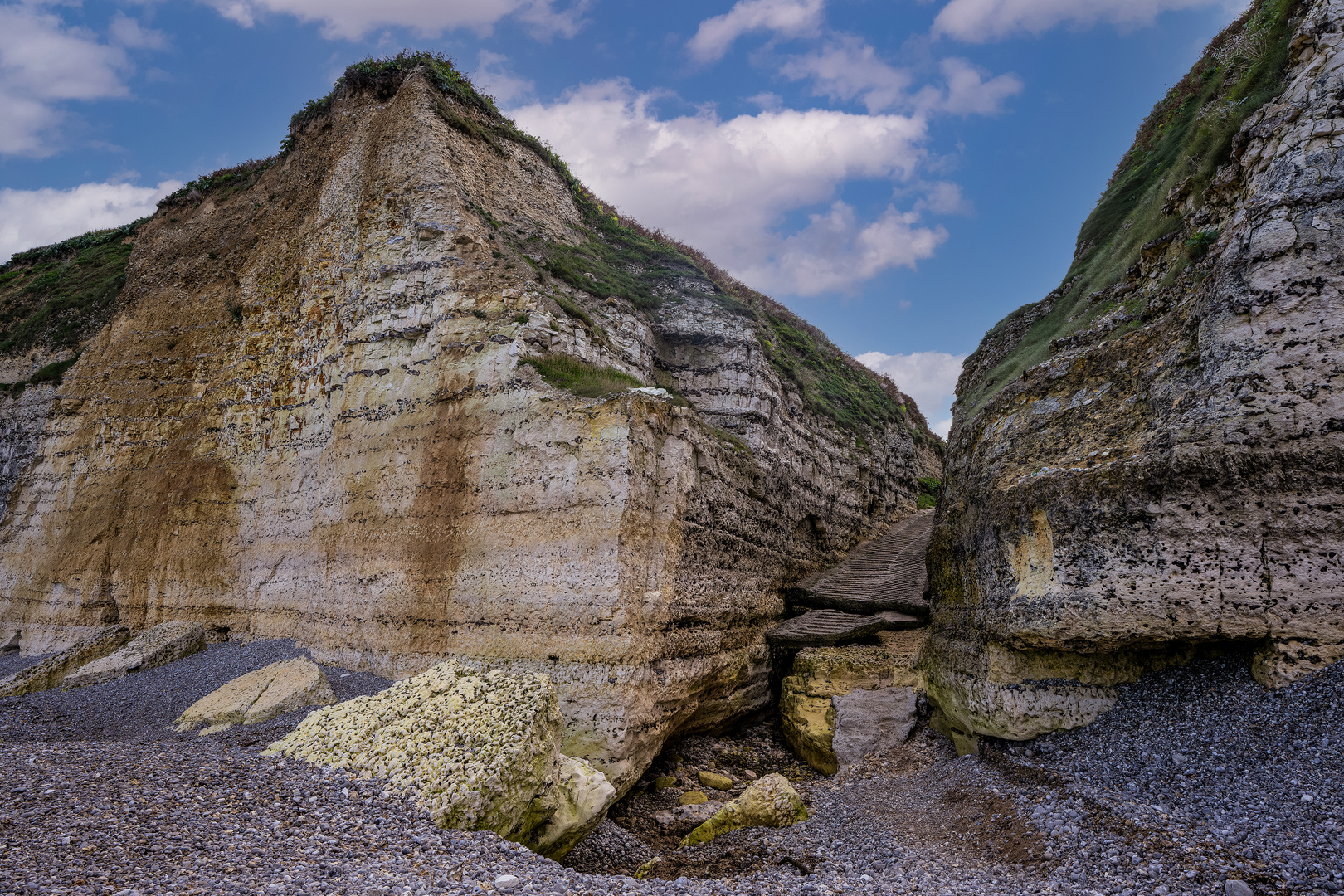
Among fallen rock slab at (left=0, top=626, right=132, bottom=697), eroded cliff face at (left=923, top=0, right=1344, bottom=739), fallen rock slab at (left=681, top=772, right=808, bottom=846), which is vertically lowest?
fallen rock slab at (left=681, top=772, right=808, bottom=846)

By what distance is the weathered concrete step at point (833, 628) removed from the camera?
44.9ft

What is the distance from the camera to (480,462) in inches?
424

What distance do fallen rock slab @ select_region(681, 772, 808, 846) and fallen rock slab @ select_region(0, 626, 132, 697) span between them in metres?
12.2

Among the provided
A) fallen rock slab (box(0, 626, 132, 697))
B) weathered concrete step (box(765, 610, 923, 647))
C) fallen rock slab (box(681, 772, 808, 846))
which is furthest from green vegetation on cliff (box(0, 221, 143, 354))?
fallen rock slab (box(681, 772, 808, 846))

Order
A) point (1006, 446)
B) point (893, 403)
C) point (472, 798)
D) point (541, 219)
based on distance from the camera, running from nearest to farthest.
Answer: point (472, 798) → point (1006, 446) → point (541, 219) → point (893, 403)

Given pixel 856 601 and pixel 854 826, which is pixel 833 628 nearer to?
pixel 856 601

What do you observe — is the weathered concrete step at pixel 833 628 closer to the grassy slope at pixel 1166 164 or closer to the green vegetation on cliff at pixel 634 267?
the grassy slope at pixel 1166 164

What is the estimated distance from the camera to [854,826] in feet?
25.9

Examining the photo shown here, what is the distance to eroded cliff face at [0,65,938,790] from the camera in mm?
10023

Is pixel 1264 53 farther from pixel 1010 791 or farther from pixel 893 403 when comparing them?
pixel 893 403

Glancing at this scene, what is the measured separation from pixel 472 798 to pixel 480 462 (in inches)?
233

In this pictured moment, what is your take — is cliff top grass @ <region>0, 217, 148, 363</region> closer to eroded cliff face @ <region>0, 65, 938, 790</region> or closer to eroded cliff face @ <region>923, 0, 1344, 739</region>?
eroded cliff face @ <region>0, 65, 938, 790</region>

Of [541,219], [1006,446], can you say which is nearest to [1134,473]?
[1006,446]

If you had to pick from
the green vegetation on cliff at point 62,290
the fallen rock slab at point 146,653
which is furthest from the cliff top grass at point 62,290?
the fallen rock slab at point 146,653
